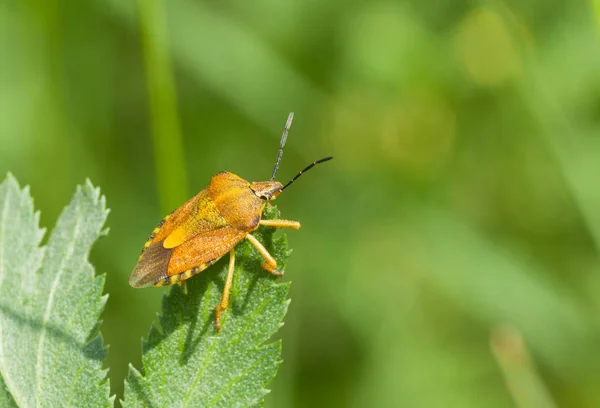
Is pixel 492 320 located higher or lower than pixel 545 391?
higher

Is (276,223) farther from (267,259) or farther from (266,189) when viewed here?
(267,259)

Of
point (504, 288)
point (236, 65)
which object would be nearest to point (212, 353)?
point (504, 288)

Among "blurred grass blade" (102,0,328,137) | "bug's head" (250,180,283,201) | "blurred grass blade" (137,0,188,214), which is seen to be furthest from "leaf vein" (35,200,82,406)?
"blurred grass blade" (102,0,328,137)

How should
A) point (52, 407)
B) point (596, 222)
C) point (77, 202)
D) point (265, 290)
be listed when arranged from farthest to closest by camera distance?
point (596, 222)
point (77, 202)
point (265, 290)
point (52, 407)

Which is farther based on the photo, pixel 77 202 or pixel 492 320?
pixel 492 320

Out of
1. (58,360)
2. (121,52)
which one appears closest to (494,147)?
(121,52)

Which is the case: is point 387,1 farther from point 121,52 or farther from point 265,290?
point 265,290

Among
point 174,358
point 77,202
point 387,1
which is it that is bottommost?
point 174,358
